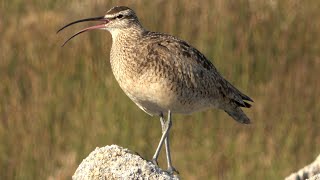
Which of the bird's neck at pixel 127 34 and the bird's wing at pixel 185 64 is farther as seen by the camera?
the bird's neck at pixel 127 34

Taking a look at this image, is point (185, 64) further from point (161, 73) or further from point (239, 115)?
point (239, 115)

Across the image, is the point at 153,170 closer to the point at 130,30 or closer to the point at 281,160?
the point at 130,30

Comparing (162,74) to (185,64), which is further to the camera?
(185,64)

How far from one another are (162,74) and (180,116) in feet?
6.45

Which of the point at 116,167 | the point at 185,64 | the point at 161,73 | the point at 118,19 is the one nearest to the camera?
the point at 116,167

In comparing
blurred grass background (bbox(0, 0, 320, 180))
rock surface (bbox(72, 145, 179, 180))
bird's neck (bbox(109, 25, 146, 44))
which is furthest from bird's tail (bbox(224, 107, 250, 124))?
rock surface (bbox(72, 145, 179, 180))

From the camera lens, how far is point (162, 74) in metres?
8.45

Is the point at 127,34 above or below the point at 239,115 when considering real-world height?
above

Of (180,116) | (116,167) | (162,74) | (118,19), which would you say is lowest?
(180,116)

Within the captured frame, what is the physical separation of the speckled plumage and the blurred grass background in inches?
39.3

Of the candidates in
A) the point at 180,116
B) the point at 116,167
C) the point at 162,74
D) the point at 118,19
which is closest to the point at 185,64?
the point at 162,74

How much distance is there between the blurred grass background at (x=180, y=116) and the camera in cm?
996

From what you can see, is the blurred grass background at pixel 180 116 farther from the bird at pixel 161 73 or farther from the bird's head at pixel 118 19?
the bird's head at pixel 118 19

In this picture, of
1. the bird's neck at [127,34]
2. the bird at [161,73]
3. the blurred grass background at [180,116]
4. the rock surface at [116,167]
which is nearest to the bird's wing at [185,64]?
the bird at [161,73]
